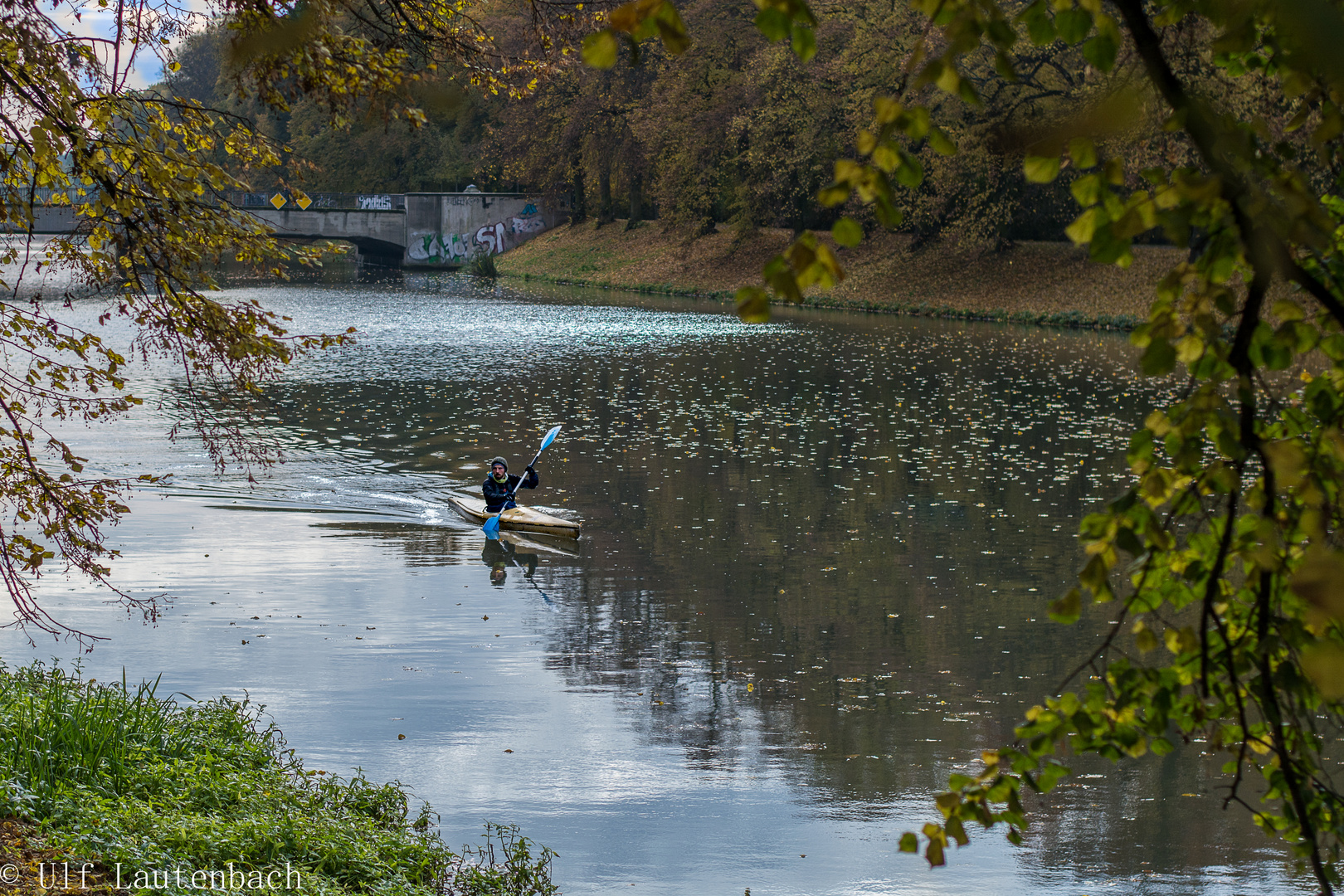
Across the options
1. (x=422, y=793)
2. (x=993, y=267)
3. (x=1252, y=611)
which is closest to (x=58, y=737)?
(x=422, y=793)

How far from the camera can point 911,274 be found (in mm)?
47125

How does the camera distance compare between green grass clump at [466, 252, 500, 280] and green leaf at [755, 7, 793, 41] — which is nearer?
green leaf at [755, 7, 793, 41]

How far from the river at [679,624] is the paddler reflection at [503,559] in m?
0.06

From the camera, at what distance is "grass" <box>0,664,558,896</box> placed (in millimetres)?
5613

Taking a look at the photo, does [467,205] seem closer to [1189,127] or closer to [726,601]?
[726,601]

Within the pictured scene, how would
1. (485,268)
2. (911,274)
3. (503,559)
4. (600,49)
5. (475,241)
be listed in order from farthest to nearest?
(475,241), (485,268), (911,274), (503,559), (600,49)

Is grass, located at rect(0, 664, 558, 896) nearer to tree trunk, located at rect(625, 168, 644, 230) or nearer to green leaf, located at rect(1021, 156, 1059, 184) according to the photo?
green leaf, located at rect(1021, 156, 1059, 184)

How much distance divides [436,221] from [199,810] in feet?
231

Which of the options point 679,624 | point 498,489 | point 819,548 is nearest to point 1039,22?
point 679,624

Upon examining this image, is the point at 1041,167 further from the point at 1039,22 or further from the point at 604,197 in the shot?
the point at 604,197

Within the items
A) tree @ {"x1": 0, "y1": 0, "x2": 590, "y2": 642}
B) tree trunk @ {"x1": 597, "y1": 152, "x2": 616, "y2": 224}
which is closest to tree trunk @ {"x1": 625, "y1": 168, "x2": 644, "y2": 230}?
tree trunk @ {"x1": 597, "y1": 152, "x2": 616, "y2": 224}

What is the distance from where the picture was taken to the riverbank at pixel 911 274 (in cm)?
4044

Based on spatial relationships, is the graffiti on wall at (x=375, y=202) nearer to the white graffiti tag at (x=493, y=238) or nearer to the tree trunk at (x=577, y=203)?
the white graffiti tag at (x=493, y=238)

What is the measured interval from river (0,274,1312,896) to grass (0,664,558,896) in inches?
18.5
